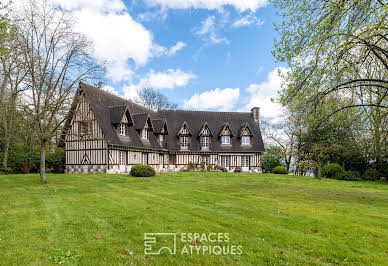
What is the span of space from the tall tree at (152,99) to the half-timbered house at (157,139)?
30.2ft

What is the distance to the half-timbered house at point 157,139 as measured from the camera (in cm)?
1969

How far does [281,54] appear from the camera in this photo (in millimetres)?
9656

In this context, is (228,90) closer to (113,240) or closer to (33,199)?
(33,199)

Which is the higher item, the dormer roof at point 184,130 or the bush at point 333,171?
the dormer roof at point 184,130

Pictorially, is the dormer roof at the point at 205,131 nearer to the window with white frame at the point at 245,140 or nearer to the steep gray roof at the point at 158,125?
the window with white frame at the point at 245,140

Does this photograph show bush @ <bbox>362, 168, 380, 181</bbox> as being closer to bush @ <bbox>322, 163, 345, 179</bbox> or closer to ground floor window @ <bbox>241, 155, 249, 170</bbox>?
bush @ <bbox>322, 163, 345, 179</bbox>

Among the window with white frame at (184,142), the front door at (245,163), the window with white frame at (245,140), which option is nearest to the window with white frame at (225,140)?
the window with white frame at (245,140)

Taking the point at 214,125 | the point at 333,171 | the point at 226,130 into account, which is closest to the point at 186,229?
the point at 333,171

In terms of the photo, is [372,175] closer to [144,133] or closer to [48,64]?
[144,133]

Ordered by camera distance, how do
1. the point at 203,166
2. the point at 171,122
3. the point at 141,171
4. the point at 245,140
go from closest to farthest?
1. the point at 141,171
2. the point at 203,166
3. the point at 245,140
4. the point at 171,122

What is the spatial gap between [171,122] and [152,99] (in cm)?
1098

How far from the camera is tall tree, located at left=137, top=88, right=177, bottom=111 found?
3809 centimetres

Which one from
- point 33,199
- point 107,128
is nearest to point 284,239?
point 33,199

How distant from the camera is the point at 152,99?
38.5 meters
